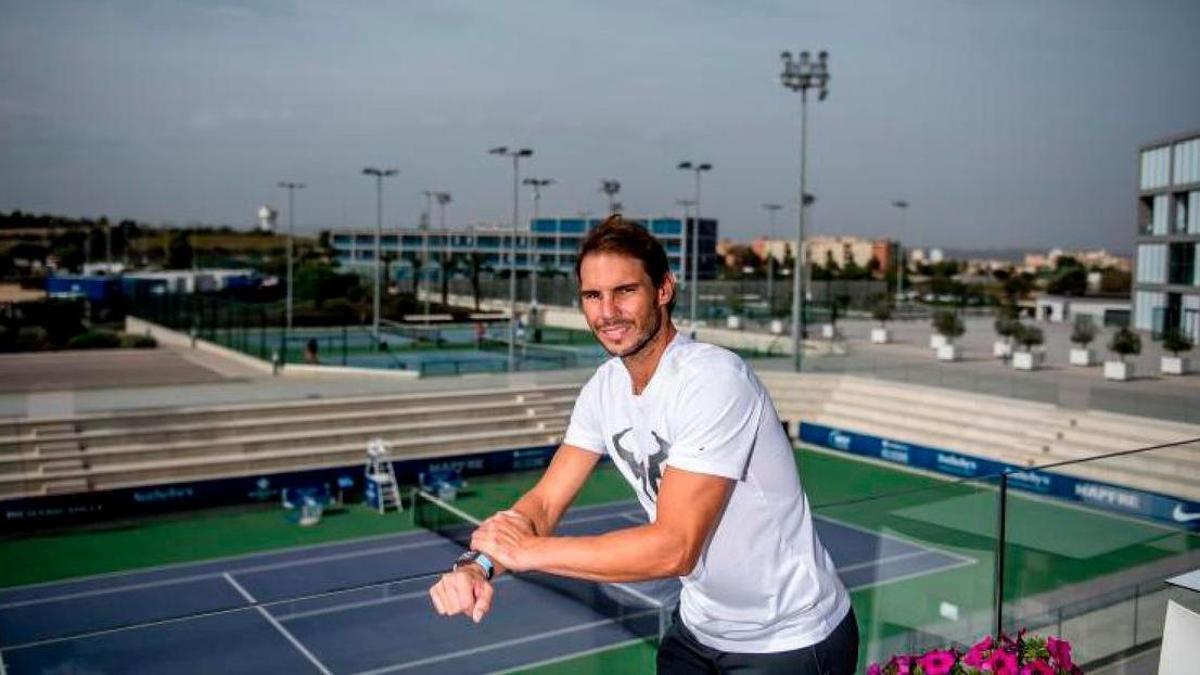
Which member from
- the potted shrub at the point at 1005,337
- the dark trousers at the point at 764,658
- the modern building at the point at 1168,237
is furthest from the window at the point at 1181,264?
the dark trousers at the point at 764,658

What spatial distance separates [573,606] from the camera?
632cm

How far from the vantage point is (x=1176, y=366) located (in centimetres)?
3020

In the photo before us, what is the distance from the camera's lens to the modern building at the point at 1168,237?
4262 cm

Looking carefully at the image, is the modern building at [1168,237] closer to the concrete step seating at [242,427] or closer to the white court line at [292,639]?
the concrete step seating at [242,427]

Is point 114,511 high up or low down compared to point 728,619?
down

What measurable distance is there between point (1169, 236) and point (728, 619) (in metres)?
47.5

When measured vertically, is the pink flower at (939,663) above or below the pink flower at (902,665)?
above

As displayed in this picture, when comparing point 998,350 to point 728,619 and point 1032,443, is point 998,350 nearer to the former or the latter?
point 1032,443

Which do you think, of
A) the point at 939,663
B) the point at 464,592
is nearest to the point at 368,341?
the point at 939,663

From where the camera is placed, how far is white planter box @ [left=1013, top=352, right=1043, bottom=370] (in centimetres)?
3186

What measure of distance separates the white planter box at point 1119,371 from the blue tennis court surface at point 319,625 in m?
22.8

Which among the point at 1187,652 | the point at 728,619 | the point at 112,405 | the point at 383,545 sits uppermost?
the point at 728,619

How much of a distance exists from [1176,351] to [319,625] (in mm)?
31090

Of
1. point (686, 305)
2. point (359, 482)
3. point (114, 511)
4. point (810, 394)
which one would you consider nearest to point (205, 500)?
point (114, 511)
